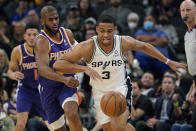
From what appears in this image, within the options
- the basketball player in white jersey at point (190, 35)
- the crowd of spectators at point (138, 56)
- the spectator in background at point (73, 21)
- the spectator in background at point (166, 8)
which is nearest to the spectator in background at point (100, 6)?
the crowd of spectators at point (138, 56)

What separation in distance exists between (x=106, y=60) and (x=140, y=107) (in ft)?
9.79

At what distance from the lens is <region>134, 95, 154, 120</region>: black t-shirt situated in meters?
9.77

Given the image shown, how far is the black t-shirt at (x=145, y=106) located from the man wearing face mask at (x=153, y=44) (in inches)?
61.9

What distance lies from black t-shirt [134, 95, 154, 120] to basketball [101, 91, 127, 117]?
287 centimetres

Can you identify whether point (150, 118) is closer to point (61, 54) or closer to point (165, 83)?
point (165, 83)

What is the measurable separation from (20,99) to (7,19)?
19.8 ft

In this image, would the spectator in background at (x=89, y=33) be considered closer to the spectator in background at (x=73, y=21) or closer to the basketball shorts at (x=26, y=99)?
the spectator in background at (x=73, y=21)

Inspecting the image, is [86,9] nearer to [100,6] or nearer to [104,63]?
[100,6]

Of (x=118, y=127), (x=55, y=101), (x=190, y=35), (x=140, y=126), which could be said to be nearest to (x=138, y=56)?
(x=140, y=126)

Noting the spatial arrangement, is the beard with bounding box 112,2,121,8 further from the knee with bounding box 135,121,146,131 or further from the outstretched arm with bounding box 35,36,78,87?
the outstretched arm with bounding box 35,36,78,87

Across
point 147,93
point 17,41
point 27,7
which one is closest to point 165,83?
point 147,93

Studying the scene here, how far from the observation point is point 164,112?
9672mm

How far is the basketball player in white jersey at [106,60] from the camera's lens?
6988mm

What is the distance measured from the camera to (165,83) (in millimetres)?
9906
